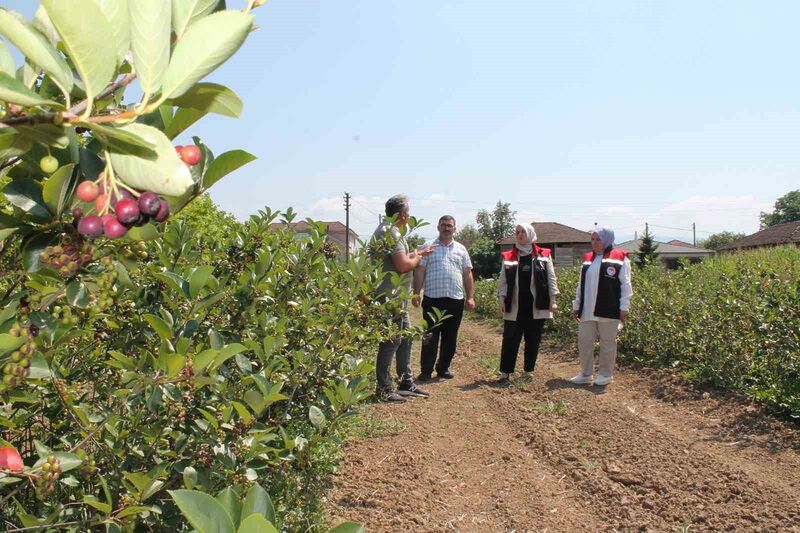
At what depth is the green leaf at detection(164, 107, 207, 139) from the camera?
0.94 m

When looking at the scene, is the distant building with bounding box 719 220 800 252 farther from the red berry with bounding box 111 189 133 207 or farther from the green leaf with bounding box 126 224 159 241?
the red berry with bounding box 111 189 133 207

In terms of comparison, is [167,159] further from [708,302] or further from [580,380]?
[708,302]

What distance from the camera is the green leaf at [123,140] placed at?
2.05ft

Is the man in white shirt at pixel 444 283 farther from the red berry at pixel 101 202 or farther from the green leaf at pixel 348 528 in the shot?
the red berry at pixel 101 202

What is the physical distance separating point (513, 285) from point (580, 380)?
1.27 m

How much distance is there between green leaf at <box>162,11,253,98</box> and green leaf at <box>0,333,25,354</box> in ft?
1.97

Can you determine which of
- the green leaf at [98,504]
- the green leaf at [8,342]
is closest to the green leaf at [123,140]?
the green leaf at [8,342]

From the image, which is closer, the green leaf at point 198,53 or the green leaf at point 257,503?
the green leaf at point 198,53

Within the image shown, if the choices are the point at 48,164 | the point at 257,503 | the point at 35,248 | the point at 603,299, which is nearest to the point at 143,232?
the point at 35,248

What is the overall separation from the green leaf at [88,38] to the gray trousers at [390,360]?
434 centimetres

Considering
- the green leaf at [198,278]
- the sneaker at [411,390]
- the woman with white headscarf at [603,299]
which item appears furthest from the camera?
the woman with white headscarf at [603,299]

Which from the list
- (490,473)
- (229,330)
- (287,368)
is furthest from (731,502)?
(229,330)

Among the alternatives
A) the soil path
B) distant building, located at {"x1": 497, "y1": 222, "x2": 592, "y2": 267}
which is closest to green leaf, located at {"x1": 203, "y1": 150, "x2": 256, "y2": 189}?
the soil path

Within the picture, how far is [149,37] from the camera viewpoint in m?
0.66
